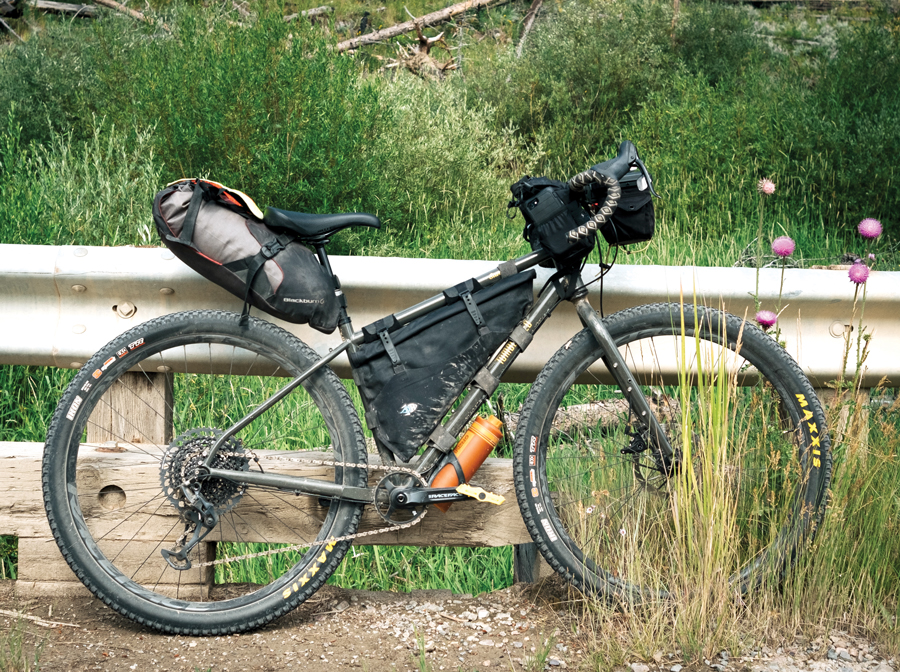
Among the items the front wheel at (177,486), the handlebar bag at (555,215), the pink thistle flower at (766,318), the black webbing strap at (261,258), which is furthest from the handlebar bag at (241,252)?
the pink thistle flower at (766,318)

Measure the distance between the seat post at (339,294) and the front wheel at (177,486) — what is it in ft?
0.46

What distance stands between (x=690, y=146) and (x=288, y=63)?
351cm

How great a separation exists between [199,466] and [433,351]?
85 centimetres

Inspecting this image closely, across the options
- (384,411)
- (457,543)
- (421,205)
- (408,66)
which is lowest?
(457,543)

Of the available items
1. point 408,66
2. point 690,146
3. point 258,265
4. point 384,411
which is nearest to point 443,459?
point 384,411

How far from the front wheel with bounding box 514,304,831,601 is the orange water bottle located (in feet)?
0.36

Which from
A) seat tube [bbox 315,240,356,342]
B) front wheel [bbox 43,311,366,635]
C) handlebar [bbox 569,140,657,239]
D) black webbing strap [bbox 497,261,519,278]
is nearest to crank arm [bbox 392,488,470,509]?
front wheel [bbox 43,311,366,635]

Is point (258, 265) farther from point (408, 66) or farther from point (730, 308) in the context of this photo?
point (408, 66)

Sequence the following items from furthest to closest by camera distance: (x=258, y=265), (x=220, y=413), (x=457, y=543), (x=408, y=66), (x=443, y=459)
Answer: (x=408, y=66) → (x=220, y=413) → (x=457, y=543) → (x=443, y=459) → (x=258, y=265)

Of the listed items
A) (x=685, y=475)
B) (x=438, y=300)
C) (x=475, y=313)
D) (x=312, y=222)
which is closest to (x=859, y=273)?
(x=685, y=475)

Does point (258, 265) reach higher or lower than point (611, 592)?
higher

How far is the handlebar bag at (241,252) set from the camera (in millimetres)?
2371

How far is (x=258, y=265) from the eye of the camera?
7.78ft

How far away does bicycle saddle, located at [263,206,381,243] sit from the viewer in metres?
2.42
